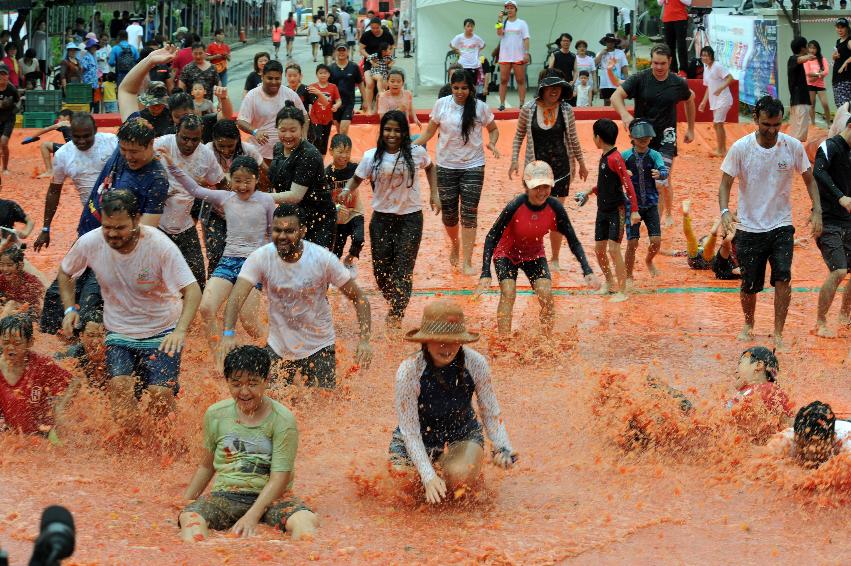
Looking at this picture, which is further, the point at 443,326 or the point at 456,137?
the point at 456,137

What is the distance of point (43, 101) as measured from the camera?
67.3ft

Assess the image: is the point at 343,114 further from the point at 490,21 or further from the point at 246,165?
the point at 246,165

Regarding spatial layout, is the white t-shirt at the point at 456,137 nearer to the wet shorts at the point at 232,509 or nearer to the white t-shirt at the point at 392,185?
the white t-shirt at the point at 392,185

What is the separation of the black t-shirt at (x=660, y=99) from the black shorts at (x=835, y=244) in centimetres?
371

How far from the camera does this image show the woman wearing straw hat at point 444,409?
572cm

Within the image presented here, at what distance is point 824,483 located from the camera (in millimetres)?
6258

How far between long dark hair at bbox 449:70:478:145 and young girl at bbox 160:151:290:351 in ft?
10.7

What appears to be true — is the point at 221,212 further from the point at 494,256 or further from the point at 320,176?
the point at 494,256

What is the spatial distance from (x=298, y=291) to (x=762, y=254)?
3804 mm

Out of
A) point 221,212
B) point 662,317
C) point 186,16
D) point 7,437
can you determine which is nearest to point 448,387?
point 7,437

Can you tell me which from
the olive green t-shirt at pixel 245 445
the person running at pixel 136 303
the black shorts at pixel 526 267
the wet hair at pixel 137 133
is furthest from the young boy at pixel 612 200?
the olive green t-shirt at pixel 245 445

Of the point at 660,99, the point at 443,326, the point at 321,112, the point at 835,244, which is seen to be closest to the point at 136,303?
the point at 443,326

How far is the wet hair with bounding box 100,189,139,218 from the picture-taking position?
6445 millimetres

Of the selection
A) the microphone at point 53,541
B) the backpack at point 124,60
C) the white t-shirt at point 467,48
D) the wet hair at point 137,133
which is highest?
the white t-shirt at point 467,48
